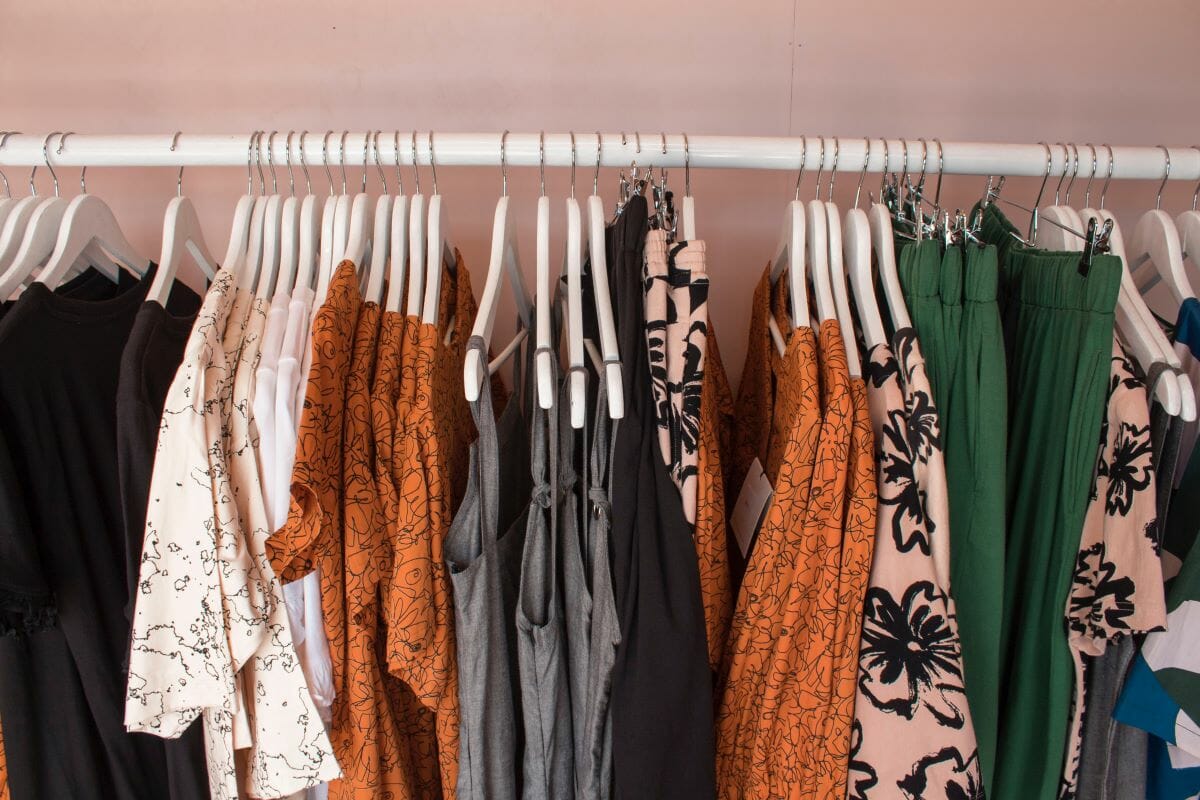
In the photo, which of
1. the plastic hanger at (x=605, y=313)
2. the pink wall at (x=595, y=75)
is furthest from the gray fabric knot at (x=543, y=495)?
the pink wall at (x=595, y=75)

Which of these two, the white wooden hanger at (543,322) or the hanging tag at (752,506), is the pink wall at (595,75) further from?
the hanging tag at (752,506)

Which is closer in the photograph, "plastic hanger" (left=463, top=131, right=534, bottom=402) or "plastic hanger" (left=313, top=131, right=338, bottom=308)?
"plastic hanger" (left=463, top=131, right=534, bottom=402)

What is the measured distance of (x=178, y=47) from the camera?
1104mm

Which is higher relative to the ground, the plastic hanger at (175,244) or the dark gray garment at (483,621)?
the plastic hanger at (175,244)

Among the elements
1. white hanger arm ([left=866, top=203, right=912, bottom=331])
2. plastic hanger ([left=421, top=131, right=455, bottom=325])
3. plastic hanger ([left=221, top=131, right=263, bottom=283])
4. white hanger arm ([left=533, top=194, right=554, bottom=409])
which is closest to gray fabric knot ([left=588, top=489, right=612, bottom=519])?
white hanger arm ([left=533, top=194, right=554, bottom=409])

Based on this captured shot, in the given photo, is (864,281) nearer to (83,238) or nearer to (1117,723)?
(1117,723)

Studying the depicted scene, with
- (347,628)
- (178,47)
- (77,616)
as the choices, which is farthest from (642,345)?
(178,47)

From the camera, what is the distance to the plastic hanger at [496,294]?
669 mm

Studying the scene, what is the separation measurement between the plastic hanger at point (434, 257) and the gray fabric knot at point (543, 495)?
0.21m

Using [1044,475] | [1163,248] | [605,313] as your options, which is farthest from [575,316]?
[1163,248]

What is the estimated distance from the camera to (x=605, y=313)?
73 cm

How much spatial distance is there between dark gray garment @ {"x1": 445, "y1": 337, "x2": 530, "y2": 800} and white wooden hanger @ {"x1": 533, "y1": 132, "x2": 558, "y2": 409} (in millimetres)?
58

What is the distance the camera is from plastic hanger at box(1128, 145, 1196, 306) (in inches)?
30.8

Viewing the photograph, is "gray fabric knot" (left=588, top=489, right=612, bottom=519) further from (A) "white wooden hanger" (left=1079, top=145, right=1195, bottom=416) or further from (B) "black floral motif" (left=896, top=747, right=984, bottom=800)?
(A) "white wooden hanger" (left=1079, top=145, right=1195, bottom=416)
